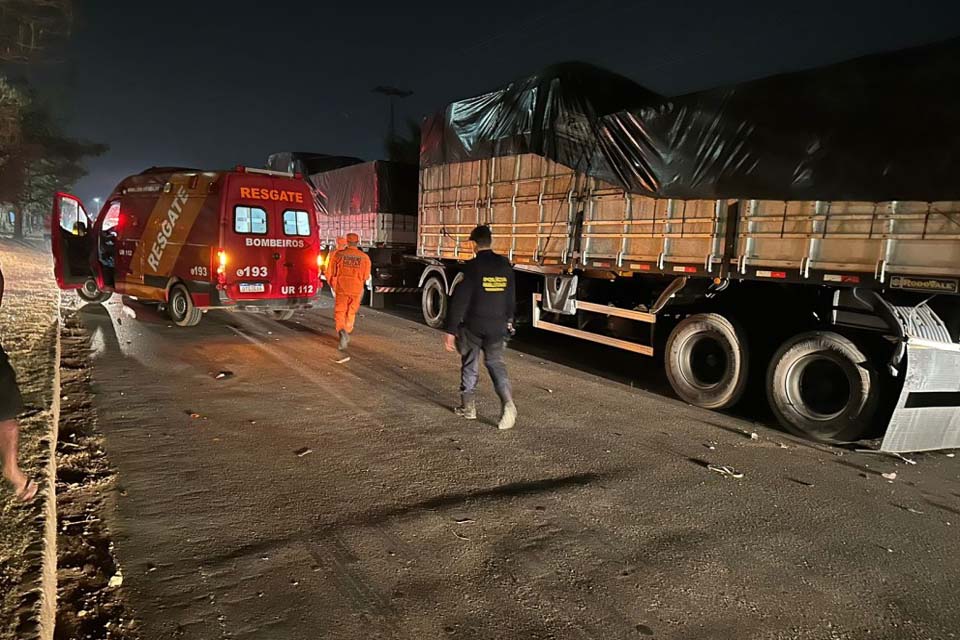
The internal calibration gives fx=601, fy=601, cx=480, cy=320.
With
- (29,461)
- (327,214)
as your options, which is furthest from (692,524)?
(327,214)

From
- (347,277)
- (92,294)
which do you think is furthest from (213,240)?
(92,294)

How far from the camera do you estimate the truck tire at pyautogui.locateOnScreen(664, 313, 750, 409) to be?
20.7 feet

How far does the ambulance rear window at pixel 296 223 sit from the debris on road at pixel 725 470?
24.4 feet

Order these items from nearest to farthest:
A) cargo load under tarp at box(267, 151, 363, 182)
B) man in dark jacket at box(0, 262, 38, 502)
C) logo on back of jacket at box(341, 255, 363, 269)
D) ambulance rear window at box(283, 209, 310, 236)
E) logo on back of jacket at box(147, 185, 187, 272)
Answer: man in dark jacket at box(0, 262, 38, 502) < logo on back of jacket at box(341, 255, 363, 269) < logo on back of jacket at box(147, 185, 187, 272) < ambulance rear window at box(283, 209, 310, 236) < cargo load under tarp at box(267, 151, 363, 182)

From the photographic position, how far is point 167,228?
9.66 meters

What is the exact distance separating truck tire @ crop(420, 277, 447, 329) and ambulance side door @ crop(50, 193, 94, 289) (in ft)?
20.9

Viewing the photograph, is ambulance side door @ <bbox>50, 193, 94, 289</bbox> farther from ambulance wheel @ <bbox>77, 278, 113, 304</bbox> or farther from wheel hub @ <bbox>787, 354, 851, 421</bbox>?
wheel hub @ <bbox>787, 354, 851, 421</bbox>

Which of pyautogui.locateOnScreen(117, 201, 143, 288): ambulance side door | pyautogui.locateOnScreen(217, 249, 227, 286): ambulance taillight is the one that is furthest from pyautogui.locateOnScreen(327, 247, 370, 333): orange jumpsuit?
pyautogui.locateOnScreen(117, 201, 143, 288): ambulance side door

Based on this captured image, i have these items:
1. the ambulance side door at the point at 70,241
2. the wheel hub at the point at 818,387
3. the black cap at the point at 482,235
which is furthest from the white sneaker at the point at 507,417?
the ambulance side door at the point at 70,241

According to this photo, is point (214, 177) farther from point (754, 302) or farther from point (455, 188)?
point (754, 302)

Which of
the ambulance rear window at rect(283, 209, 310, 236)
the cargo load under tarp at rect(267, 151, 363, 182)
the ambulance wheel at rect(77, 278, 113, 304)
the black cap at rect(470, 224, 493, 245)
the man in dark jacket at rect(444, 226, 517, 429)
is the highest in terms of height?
the cargo load under tarp at rect(267, 151, 363, 182)

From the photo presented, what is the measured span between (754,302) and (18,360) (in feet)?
26.3

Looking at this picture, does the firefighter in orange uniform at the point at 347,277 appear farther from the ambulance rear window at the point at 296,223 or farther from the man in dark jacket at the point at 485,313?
the man in dark jacket at the point at 485,313

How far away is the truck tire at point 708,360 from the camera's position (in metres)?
6.31
